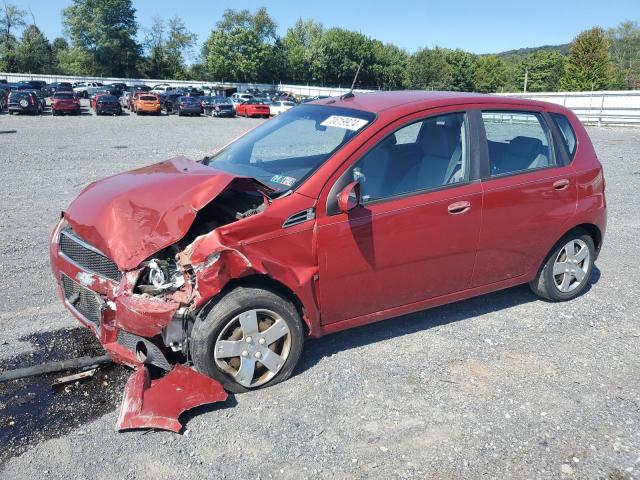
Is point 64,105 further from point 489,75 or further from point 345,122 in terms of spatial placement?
point 489,75

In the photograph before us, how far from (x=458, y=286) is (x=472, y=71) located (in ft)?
329

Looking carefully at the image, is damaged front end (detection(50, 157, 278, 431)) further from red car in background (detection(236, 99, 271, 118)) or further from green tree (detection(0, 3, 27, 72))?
green tree (detection(0, 3, 27, 72))

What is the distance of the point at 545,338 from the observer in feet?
14.8

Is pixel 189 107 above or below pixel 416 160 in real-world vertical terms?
above

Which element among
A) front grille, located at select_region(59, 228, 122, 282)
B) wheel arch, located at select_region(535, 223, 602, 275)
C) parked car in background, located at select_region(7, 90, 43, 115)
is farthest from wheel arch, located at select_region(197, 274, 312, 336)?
parked car in background, located at select_region(7, 90, 43, 115)

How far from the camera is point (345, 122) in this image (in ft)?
13.6

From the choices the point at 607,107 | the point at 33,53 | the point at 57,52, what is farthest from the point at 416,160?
the point at 57,52

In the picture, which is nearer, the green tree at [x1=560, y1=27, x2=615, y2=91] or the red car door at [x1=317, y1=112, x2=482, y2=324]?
the red car door at [x1=317, y1=112, x2=482, y2=324]

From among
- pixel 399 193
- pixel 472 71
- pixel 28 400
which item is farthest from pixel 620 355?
pixel 472 71

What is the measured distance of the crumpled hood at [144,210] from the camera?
342 cm

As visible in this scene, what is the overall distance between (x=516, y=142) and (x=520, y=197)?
1.78ft

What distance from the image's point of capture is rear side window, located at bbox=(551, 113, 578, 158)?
4871 millimetres

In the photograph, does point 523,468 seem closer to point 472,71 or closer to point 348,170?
point 348,170

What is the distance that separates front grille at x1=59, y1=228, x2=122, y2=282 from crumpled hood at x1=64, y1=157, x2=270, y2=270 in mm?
85
